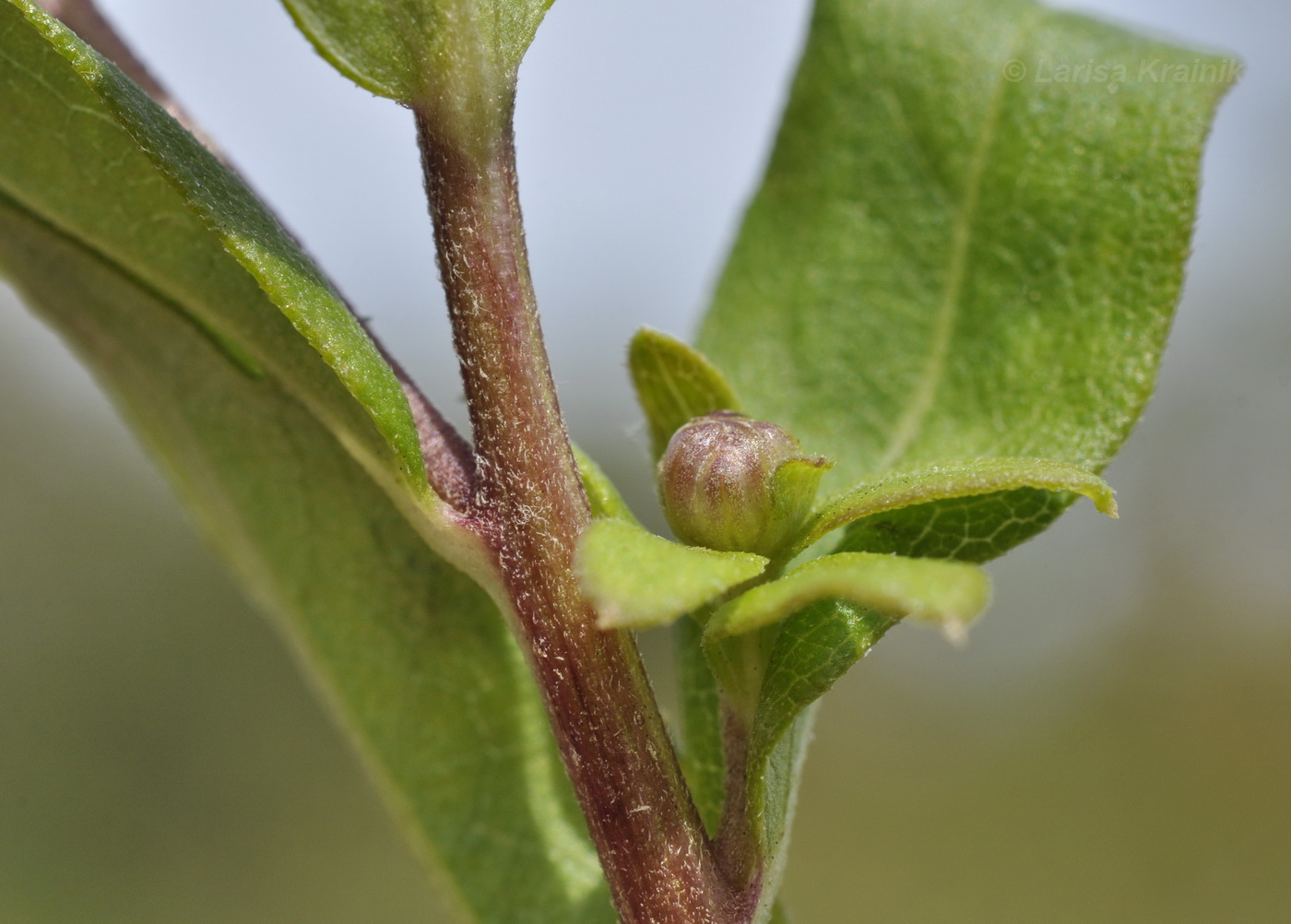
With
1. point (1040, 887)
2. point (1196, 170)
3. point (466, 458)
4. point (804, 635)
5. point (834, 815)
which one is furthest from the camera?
point (834, 815)

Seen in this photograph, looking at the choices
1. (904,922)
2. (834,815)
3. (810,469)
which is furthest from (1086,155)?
(834,815)

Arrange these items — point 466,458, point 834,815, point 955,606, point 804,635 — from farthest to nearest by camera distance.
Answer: point 834,815, point 466,458, point 804,635, point 955,606

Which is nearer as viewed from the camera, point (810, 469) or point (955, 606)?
point (955, 606)

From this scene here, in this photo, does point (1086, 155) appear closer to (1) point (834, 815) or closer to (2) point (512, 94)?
(2) point (512, 94)

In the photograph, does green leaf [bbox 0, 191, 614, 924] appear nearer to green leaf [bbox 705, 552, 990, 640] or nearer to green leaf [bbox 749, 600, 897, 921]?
green leaf [bbox 749, 600, 897, 921]

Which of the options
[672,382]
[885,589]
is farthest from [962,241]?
[885,589]

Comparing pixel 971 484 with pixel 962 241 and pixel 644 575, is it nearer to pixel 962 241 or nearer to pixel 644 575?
pixel 644 575
